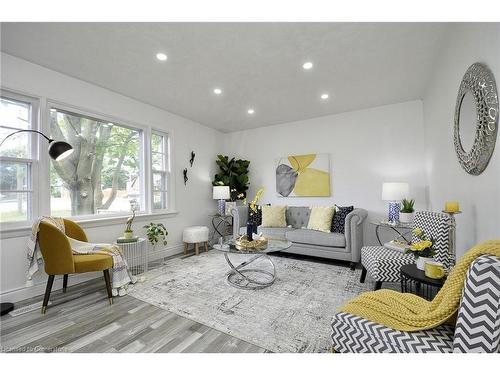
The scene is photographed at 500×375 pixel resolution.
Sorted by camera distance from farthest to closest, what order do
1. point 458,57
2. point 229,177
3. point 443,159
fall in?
point 229,177, point 443,159, point 458,57

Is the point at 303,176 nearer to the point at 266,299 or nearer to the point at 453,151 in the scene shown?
the point at 453,151

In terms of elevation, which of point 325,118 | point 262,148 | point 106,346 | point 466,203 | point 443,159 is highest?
point 325,118

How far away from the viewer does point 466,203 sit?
2057 millimetres

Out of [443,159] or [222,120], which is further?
[222,120]

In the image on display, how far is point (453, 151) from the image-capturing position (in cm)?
230

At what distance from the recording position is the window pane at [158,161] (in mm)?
3967

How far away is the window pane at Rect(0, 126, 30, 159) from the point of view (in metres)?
2.41

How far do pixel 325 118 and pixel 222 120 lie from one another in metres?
2.07

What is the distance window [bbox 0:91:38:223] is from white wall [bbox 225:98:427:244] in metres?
3.77

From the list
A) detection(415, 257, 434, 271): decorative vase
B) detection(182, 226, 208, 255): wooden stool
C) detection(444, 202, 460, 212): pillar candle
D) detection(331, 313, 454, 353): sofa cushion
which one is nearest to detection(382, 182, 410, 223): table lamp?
detection(444, 202, 460, 212): pillar candle

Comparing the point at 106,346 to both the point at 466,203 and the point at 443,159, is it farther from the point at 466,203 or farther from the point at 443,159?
the point at 443,159

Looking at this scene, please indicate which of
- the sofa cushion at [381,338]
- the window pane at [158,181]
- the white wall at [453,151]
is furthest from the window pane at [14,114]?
the white wall at [453,151]

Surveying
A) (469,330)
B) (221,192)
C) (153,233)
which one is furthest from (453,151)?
(153,233)
